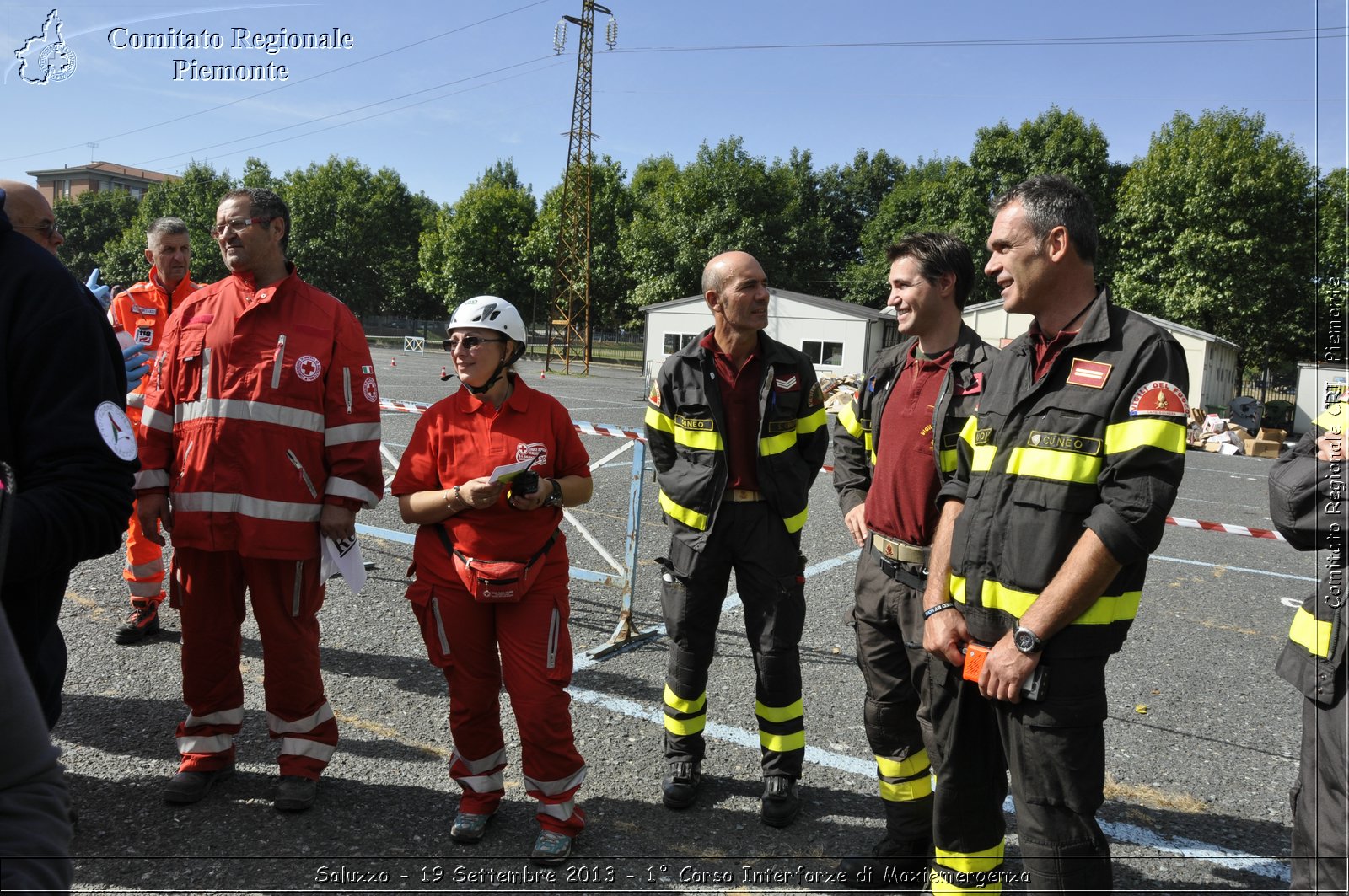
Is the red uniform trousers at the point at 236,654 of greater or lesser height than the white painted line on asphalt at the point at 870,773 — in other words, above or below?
above

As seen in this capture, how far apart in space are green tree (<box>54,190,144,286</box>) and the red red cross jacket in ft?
232

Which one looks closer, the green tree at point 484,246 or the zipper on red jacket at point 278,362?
the zipper on red jacket at point 278,362

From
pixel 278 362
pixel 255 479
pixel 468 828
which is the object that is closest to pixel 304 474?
pixel 255 479

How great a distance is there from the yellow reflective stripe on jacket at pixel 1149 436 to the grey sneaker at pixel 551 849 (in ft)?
7.81

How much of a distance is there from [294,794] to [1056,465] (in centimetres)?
311

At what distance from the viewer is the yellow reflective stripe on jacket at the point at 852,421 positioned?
151 inches

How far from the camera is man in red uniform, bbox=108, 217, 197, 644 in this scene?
509cm

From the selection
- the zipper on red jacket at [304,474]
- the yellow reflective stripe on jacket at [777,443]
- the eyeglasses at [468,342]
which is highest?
the eyeglasses at [468,342]

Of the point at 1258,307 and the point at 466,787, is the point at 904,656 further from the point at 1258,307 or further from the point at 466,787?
the point at 1258,307

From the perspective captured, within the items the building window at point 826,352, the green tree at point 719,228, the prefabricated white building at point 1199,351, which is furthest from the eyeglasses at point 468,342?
the green tree at point 719,228

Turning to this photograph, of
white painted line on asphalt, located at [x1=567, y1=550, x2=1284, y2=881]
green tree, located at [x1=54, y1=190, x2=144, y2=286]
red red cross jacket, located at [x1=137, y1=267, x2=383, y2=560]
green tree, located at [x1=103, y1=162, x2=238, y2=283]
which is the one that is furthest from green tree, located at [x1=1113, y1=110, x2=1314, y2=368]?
green tree, located at [x1=54, y1=190, x2=144, y2=286]

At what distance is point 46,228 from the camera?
11.8ft

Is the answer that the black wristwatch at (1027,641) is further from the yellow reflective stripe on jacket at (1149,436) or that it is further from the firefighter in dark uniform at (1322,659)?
the firefighter in dark uniform at (1322,659)

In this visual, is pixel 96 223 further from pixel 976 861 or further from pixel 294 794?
pixel 976 861
